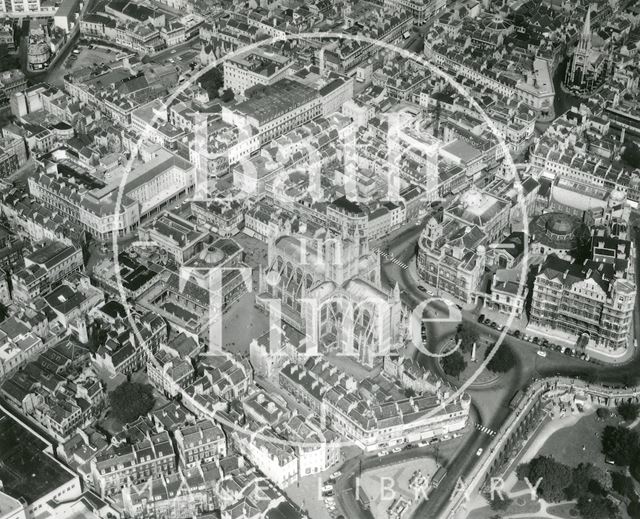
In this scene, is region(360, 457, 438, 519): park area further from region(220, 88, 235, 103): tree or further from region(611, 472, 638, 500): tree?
region(220, 88, 235, 103): tree

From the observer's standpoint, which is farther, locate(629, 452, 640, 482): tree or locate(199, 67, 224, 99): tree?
locate(199, 67, 224, 99): tree

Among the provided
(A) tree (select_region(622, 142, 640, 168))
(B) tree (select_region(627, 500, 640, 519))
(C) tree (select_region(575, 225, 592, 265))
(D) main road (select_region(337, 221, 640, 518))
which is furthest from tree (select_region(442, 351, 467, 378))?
(A) tree (select_region(622, 142, 640, 168))

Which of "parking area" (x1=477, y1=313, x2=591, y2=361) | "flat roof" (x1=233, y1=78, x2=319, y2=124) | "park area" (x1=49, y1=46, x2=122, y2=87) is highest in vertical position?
"flat roof" (x1=233, y1=78, x2=319, y2=124)

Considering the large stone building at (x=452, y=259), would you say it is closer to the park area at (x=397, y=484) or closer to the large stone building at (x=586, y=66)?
the park area at (x=397, y=484)

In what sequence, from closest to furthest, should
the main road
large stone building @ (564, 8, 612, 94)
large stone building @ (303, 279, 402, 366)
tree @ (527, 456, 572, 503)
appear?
tree @ (527, 456, 572, 503)
the main road
large stone building @ (303, 279, 402, 366)
large stone building @ (564, 8, 612, 94)

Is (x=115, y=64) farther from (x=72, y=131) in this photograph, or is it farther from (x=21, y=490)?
(x=21, y=490)

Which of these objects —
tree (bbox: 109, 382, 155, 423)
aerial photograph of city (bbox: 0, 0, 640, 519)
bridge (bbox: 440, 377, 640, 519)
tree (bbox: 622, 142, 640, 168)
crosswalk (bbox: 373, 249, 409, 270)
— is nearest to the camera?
bridge (bbox: 440, 377, 640, 519)

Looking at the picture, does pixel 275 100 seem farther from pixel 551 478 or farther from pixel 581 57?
pixel 551 478
